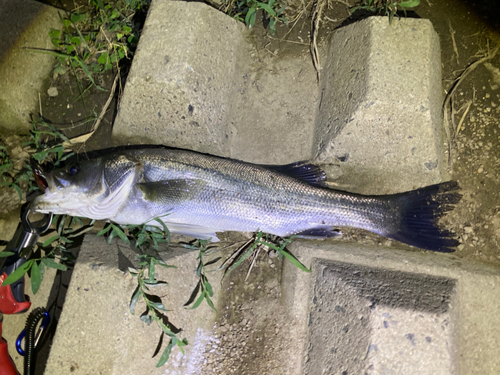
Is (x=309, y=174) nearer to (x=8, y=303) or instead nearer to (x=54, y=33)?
(x=8, y=303)

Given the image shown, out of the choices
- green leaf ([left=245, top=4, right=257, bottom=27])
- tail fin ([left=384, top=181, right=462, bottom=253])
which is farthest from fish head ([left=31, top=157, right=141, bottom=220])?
tail fin ([left=384, top=181, right=462, bottom=253])

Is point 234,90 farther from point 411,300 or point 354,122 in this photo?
point 411,300

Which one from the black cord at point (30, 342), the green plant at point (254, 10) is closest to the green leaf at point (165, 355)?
the black cord at point (30, 342)

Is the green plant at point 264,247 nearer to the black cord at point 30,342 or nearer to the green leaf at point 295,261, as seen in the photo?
the green leaf at point 295,261

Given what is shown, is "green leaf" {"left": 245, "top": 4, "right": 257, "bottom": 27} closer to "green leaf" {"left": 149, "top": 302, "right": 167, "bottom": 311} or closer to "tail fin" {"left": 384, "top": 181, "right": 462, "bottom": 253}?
"tail fin" {"left": 384, "top": 181, "right": 462, "bottom": 253}

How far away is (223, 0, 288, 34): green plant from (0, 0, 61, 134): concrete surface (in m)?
2.00

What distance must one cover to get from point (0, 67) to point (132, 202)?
91.0 inches

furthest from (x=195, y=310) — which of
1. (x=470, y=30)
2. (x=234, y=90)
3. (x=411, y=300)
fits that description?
(x=470, y=30)

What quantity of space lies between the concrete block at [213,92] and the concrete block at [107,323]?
1.23 m

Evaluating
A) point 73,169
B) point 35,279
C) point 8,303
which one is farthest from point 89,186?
point 8,303

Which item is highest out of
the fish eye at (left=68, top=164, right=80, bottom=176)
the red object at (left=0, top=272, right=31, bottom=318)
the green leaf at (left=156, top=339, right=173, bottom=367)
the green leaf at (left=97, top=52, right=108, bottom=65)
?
the green leaf at (left=97, top=52, right=108, bottom=65)

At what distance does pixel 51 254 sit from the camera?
9.36 feet

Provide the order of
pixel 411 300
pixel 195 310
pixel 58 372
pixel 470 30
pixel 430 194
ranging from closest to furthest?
pixel 411 300 < pixel 58 372 < pixel 430 194 < pixel 195 310 < pixel 470 30

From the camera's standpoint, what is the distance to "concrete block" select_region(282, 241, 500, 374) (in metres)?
2.08
